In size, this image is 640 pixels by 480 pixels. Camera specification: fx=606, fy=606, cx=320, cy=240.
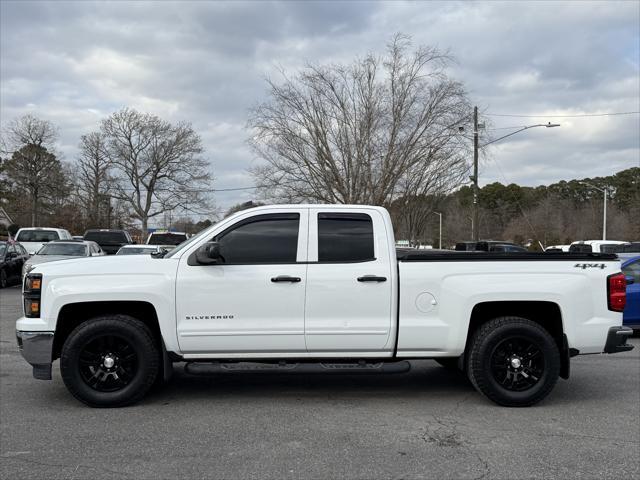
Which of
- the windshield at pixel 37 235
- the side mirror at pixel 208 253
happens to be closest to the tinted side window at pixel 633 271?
the side mirror at pixel 208 253

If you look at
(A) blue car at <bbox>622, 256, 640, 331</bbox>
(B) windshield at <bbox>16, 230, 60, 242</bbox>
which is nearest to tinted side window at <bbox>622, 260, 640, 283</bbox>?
(A) blue car at <bbox>622, 256, 640, 331</bbox>

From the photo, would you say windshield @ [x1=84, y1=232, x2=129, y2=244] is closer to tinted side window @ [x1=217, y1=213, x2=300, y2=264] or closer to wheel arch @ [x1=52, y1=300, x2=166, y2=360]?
wheel arch @ [x1=52, y1=300, x2=166, y2=360]

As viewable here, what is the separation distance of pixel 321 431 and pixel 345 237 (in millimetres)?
1881

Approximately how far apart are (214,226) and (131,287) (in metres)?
0.98

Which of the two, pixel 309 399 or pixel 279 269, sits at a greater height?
pixel 279 269

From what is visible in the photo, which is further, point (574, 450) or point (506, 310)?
point (506, 310)

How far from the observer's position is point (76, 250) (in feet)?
59.8

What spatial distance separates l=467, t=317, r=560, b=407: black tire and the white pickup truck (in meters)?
0.01

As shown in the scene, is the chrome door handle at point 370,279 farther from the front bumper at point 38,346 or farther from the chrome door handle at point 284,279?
the front bumper at point 38,346

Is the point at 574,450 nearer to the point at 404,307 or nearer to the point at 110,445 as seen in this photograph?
the point at 404,307

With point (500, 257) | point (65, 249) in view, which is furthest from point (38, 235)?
point (500, 257)

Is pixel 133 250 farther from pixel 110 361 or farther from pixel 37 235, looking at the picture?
pixel 110 361

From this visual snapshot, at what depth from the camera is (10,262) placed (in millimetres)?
20859

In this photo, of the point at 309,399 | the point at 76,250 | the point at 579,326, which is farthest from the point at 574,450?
the point at 76,250
